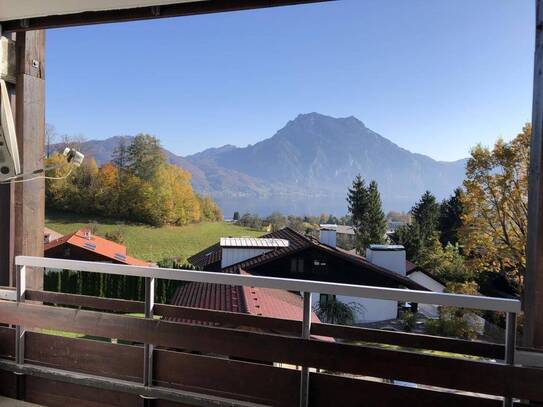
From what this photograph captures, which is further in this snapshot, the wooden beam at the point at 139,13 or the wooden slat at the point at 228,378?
the wooden beam at the point at 139,13

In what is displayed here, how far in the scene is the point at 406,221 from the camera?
5.32 m

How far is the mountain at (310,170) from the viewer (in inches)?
186

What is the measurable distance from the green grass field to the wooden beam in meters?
2.38

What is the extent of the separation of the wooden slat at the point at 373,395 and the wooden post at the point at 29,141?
57.2 inches

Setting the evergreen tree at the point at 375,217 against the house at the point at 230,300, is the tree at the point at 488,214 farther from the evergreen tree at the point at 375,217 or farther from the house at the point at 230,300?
the house at the point at 230,300

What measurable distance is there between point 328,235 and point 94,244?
2798mm

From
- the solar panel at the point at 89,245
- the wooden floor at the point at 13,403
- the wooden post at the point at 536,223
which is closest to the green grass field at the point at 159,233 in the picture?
the solar panel at the point at 89,245

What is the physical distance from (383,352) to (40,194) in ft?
5.76

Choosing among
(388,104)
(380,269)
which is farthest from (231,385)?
(388,104)

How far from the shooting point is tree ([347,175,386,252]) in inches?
216

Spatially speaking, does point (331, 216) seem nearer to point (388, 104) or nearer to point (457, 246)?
point (457, 246)

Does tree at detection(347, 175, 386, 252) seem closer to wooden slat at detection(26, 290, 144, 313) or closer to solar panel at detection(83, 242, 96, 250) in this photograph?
solar panel at detection(83, 242, 96, 250)

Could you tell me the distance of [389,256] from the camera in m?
5.31

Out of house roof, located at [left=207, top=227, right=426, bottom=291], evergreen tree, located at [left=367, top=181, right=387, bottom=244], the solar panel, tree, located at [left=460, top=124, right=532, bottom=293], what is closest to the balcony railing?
the solar panel
